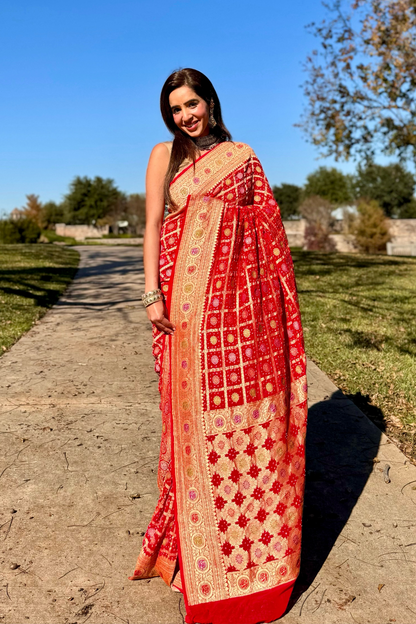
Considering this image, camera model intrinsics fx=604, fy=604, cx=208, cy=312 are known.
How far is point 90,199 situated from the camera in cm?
6341

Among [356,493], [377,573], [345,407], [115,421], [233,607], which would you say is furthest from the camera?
[345,407]

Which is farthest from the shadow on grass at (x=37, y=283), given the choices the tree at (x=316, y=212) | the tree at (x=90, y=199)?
the tree at (x=90, y=199)

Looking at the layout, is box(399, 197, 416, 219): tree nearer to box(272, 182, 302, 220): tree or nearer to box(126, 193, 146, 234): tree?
box(272, 182, 302, 220): tree

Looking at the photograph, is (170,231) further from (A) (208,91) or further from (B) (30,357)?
(B) (30,357)

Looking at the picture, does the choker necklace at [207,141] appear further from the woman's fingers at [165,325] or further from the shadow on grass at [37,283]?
the shadow on grass at [37,283]

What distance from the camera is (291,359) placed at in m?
2.54

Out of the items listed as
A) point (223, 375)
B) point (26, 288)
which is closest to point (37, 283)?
point (26, 288)

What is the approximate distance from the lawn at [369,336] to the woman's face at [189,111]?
2.73 metres

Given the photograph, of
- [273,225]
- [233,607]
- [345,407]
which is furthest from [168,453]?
[345,407]

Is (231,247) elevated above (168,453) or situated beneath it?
elevated above

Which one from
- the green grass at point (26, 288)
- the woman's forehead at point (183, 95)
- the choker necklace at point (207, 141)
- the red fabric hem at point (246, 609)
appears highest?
the woman's forehead at point (183, 95)

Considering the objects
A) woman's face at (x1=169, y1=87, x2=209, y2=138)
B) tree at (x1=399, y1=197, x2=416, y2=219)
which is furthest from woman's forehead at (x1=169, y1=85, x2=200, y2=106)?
tree at (x1=399, y1=197, x2=416, y2=219)

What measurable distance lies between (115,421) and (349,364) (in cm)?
274

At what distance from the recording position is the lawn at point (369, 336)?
16.6ft
